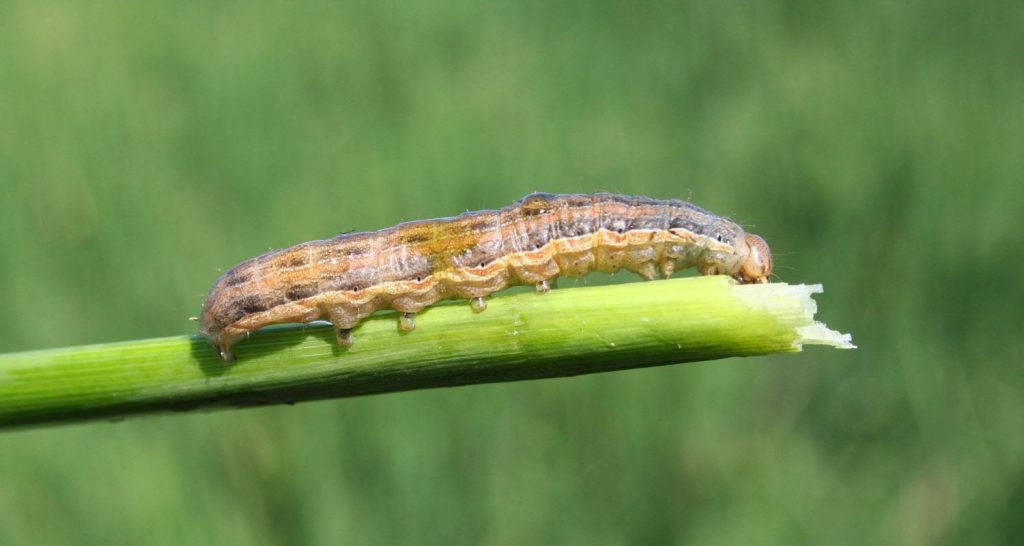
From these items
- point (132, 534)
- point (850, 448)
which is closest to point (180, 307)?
point (132, 534)

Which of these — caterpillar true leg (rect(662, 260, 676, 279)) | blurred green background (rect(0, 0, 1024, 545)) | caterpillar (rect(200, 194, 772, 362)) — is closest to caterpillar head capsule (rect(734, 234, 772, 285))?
caterpillar (rect(200, 194, 772, 362))

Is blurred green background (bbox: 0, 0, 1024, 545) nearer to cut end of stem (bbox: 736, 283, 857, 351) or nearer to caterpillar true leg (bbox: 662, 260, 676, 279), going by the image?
caterpillar true leg (bbox: 662, 260, 676, 279)

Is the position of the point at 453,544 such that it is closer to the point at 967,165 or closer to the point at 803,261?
the point at 803,261

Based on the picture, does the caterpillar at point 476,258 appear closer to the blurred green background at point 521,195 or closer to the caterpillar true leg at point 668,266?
the caterpillar true leg at point 668,266

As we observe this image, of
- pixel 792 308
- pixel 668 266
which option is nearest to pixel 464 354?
pixel 792 308

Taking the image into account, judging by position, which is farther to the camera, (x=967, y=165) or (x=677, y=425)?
(x=967, y=165)

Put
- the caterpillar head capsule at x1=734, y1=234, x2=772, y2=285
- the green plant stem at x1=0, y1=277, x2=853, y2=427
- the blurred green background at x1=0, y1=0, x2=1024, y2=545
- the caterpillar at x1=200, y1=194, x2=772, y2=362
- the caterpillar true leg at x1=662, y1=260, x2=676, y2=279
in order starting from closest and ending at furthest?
1. the green plant stem at x1=0, y1=277, x2=853, y2=427
2. the caterpillar at x1=200, y1=194, x2=772, y2=362
3. the caterpillar head capsule at x1=734, y1=234, x2=772, y2=285
4. the caterpillar true leg at x1=662, y1=260, x2=676, y2=279
5. the blurred green background at x1=0, y1=0, x2=1024, y2=545

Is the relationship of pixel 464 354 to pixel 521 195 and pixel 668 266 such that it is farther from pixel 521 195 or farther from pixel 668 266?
pixel 521 195

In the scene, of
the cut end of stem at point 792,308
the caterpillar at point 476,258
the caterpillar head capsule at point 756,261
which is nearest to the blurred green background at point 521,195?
the caterpillar at point 476,258
